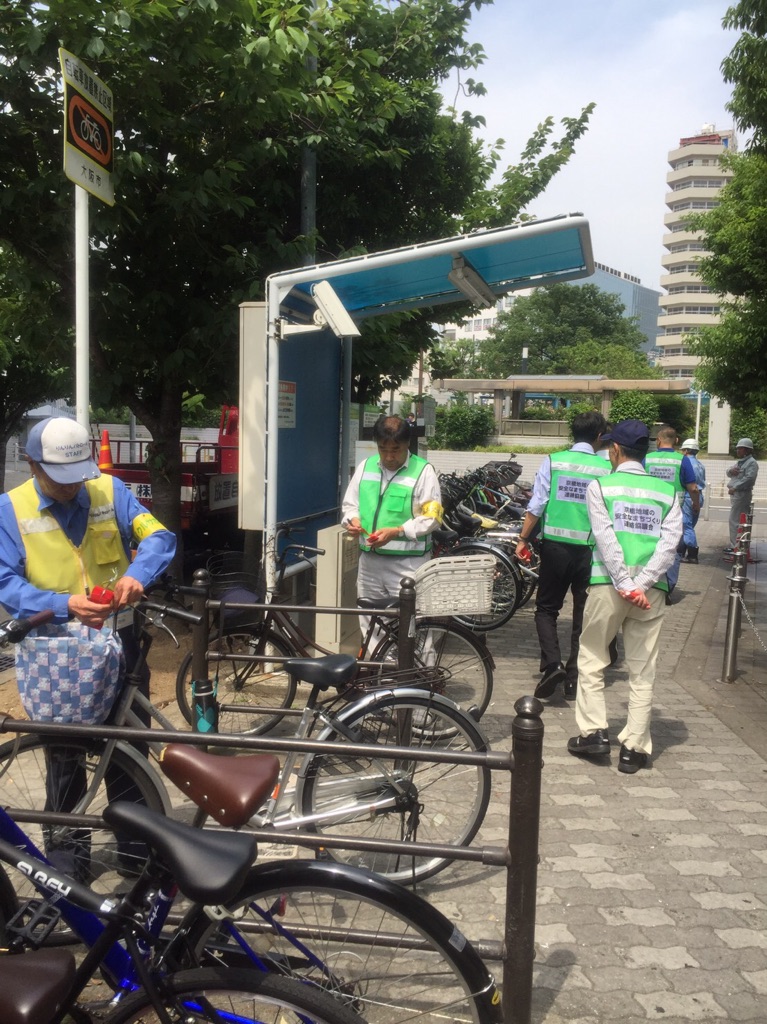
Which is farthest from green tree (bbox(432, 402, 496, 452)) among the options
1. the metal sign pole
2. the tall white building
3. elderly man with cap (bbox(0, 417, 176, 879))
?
the tall white building

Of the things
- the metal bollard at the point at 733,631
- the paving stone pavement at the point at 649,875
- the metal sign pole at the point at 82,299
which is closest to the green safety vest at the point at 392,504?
the paving stone pavement at the point at 649,875

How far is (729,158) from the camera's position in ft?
41.1

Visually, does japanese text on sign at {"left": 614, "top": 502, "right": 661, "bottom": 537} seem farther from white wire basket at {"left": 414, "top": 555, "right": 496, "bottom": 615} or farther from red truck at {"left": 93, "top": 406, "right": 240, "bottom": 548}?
red truck at {"left": 93, "top": 406, "right": 240, "bottom": 548}

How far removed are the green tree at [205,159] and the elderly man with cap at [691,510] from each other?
4.98m

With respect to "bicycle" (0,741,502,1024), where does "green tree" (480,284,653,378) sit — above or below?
above

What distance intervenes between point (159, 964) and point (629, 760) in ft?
11.5

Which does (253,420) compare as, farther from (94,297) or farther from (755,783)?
(755,783)

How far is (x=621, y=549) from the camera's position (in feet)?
15.6

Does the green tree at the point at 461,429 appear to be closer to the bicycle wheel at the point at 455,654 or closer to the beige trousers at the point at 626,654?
the bicycle wheel at the point at 455,654

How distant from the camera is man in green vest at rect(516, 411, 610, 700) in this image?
5.84 meters

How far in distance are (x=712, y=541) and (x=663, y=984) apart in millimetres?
14488

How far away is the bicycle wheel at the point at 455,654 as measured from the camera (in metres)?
4.93

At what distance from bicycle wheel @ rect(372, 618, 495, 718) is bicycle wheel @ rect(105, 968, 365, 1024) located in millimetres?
2922

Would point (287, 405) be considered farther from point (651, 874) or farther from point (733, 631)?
point (733, 631)
